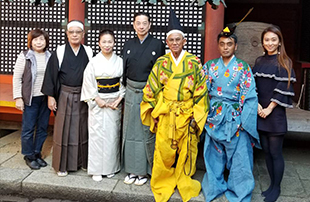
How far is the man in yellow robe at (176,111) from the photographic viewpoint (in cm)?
371

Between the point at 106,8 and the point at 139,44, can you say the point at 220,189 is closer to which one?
the point at 139,44

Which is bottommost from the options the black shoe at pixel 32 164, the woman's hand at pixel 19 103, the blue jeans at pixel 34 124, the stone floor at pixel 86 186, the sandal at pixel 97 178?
the stone floor at pixel 86 186

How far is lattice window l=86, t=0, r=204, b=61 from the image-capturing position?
5.12 metres

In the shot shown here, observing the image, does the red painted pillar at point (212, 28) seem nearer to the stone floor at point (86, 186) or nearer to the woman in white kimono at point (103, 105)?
the woman in white kimono at point (103, 105)

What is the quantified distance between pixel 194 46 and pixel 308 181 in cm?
255

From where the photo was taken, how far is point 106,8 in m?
5.31

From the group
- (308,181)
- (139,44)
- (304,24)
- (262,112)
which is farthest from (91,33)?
(304,24)

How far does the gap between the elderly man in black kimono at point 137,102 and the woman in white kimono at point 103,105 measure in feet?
0.46

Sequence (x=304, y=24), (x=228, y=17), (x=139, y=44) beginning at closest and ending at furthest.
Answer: (x=139, y=44) < (x=304, y=24) < (x=228, y=17)

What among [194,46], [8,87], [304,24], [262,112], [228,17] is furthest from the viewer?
[228,17]

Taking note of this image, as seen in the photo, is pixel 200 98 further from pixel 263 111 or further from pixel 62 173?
pixel 62 173

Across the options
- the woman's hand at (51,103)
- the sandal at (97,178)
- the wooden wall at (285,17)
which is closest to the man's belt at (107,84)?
the woman's hand at (51,103)

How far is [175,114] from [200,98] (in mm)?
348

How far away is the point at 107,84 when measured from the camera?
4125 mm
